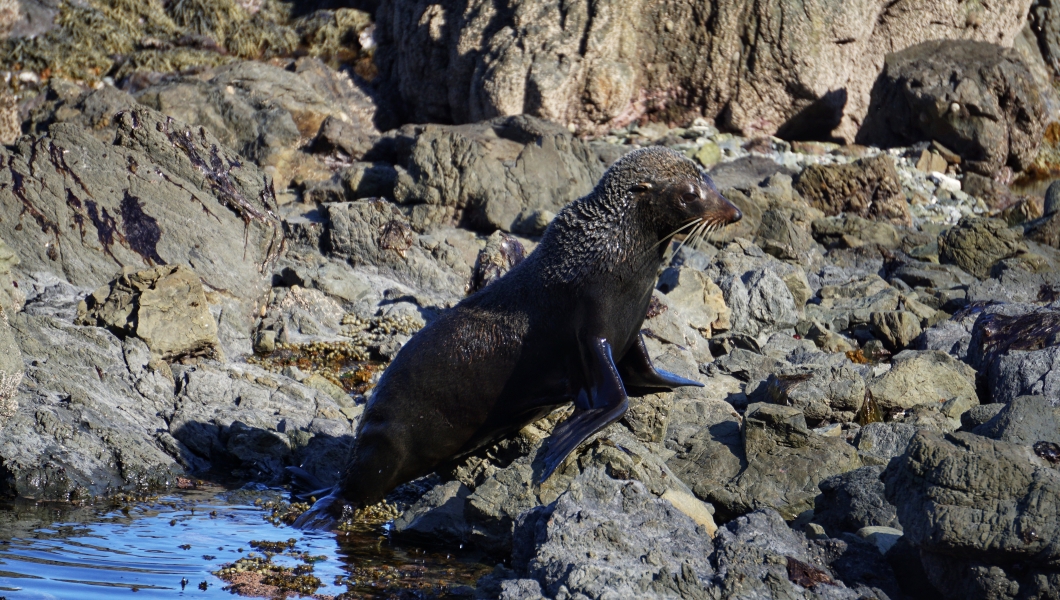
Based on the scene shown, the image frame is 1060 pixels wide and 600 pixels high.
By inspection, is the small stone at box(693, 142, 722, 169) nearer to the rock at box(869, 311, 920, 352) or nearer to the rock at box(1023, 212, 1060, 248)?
the rock at box(1023, 212, 1060, 248)

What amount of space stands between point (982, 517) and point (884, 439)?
3.38 m

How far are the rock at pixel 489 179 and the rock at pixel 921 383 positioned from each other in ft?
24.4

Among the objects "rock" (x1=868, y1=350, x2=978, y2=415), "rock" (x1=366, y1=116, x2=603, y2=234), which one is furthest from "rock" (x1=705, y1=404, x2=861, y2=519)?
"rock" (x1=366, y1=116, x2=603, y2=234)

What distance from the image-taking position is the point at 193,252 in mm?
11750

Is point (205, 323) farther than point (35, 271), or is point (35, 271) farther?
point (35, 271)

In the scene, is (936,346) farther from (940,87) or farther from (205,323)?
(940,87)

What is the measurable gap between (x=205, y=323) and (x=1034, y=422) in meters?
6.59

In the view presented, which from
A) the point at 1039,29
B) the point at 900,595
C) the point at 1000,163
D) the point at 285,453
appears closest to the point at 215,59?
the point at 1000,163

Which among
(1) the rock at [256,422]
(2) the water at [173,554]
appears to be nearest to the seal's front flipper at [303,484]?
(1) the rock at [256,422]

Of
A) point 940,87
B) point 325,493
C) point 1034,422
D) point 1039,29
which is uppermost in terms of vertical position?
point 1039,29

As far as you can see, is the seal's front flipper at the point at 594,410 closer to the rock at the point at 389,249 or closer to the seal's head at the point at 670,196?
the seal's head at the point at 670,196

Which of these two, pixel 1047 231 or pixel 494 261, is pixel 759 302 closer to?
pixel 494 261

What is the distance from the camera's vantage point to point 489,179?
55.4ft

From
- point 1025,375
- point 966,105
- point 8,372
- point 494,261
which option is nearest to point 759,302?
point 494,261
